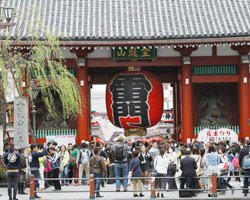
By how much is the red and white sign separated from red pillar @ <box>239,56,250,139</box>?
1536 mm

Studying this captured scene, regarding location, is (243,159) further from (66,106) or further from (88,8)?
(88,8)

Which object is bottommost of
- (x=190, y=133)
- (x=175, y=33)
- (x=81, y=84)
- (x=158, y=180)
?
(x=158, y=180)

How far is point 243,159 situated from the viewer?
906 inches

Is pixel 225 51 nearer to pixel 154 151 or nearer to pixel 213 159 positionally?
pixel 154 151

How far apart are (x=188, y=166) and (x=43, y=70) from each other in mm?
9084

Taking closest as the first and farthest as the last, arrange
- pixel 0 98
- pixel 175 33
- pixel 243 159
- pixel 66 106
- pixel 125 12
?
pixel 243 159, pixel 0 98, pixel 66 106, pixel 175 33, pixel 125 12

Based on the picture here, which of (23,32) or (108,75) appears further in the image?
(108,75)

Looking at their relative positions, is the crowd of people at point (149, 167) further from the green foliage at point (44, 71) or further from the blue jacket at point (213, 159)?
the green foliage at point (44, 71)

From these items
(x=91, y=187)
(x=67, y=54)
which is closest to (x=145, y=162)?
(x=91, y=187)

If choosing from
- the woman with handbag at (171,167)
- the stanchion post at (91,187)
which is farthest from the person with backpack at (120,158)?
the stanchion post at (91,187)

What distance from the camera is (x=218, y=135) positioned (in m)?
32.0

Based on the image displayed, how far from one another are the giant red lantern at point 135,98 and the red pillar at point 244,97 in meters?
3.64

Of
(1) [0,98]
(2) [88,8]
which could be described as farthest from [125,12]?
(1) [0,98]

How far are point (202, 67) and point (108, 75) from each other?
195 inches
